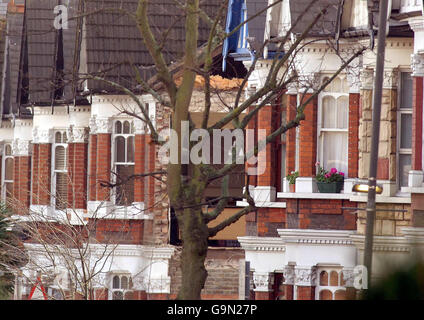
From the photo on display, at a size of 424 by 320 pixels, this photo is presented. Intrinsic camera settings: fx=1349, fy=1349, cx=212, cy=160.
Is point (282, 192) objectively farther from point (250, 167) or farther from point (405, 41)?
point (405, 41)

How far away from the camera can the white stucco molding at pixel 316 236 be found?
861 inches

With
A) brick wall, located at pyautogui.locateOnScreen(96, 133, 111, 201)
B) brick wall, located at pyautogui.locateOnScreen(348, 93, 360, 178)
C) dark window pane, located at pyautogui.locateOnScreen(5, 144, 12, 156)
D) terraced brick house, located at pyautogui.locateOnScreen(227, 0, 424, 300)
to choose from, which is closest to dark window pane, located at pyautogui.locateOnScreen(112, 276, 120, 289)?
brick wall, located at pyautogui.locateOnScreen(96, 133, 111, 201)

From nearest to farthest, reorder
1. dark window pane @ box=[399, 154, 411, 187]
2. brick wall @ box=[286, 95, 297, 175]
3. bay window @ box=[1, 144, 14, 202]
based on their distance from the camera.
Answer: dark window pane @ box=[399, 154, 411, 187], brick wall @ box=[286, 95, 297, 175], bay window @ box=[1, 144, 14, 202]

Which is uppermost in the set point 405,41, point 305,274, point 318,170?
point 405,41

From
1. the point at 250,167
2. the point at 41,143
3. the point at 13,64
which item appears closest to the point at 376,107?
the point at 250,167

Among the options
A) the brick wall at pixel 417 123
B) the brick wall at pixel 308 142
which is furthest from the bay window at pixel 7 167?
the brick wall at pixel 417 123

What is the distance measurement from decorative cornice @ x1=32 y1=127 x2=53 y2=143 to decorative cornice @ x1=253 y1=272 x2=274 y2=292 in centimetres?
1147

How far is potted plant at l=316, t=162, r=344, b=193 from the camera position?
2191 centimetres

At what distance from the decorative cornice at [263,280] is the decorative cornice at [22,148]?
15.4 metres

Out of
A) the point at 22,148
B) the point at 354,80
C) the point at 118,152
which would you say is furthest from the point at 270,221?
the point at 22,148

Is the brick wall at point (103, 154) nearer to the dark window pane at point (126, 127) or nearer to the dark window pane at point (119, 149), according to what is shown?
the dark window pane at point (119, 149)

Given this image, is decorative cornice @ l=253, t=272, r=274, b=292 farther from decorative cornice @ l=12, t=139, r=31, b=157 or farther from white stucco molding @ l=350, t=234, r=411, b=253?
decorative cornice @ l=12, t=139, r=31, b=157

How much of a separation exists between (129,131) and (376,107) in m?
15.5

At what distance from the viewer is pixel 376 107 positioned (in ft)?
49.5
